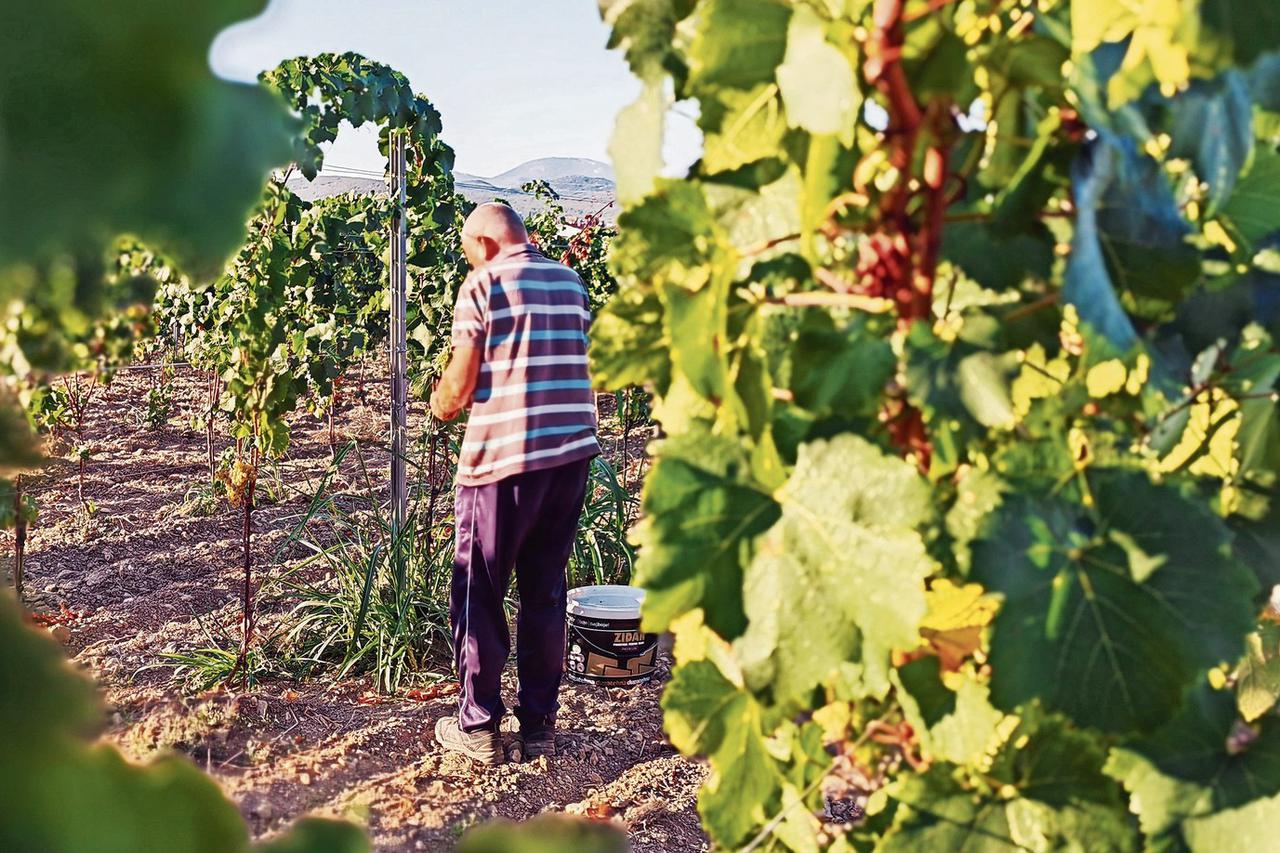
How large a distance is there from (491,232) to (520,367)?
1.65 ft

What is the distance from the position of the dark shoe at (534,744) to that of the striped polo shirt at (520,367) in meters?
0.97

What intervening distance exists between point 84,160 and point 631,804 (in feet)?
12.4

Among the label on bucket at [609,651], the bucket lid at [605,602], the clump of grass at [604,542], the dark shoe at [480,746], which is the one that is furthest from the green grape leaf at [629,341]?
the clump of grass at [604,542]

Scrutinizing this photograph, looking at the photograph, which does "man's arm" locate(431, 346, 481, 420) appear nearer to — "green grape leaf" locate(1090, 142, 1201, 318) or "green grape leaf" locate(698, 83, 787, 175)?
"green grape leaf" locate(698, 83, 787, 175)

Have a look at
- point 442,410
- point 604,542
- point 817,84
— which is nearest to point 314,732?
point 442,410

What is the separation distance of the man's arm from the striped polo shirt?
0.04m

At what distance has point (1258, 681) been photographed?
1100 millimetres

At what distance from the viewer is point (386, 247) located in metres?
7.21

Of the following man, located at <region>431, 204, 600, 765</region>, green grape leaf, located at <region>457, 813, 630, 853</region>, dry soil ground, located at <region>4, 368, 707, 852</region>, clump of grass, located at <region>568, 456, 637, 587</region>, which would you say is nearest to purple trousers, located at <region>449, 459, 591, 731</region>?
man, located at <region>431, 204, 600, 765</region>

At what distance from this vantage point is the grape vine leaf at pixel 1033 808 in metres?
0.93

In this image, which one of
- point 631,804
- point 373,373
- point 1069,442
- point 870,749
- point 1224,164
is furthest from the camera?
point 373,373

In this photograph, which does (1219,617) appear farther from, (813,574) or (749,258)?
(749,258)

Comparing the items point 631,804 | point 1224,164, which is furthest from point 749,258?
point 631,804

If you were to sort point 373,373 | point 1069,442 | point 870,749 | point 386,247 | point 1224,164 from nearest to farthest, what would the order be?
point 1224,164, point 1069,442, point 870,749, point 386,247, point 373,373
